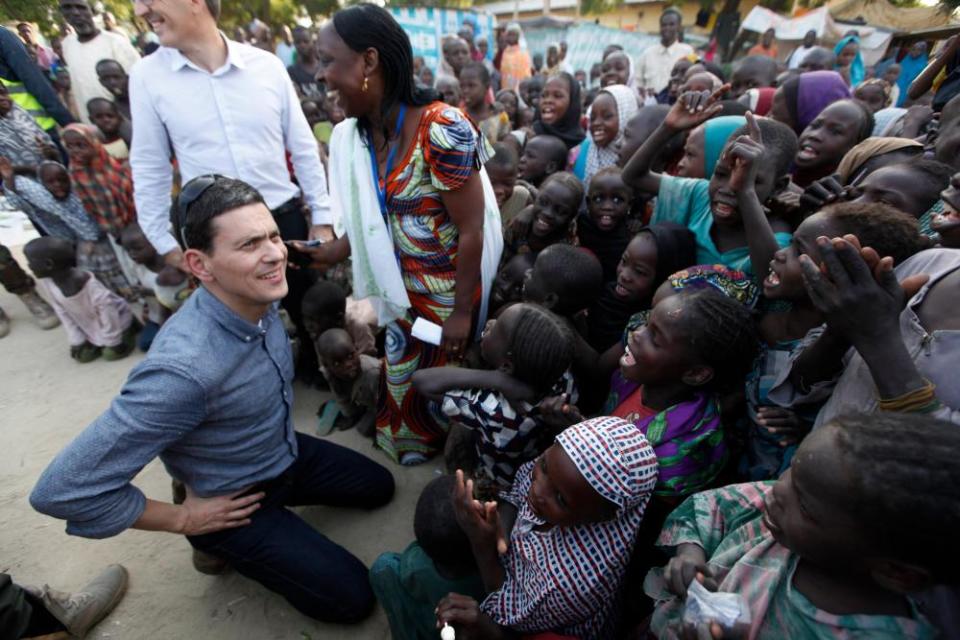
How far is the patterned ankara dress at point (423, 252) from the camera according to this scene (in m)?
1.88

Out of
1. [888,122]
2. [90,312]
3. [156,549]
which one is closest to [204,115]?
[156,549]

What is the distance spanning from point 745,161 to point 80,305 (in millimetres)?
5009

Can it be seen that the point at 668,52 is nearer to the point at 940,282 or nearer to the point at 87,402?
the point at 940,282

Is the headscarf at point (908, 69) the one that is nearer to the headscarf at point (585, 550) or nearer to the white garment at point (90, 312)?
A: the headscarf at point (585, 550)

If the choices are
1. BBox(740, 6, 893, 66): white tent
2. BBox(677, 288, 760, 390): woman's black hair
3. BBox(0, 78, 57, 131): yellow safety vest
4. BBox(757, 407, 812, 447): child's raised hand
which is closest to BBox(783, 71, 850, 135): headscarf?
BBox(677, 288, 760, 390): woman's black hair

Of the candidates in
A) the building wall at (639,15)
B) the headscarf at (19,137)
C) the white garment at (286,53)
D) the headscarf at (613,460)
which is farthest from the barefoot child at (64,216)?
the building wall at (639,15)

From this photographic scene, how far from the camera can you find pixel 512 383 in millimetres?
1790

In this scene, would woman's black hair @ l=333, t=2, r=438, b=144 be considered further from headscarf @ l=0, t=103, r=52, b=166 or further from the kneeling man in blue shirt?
headscarf @ l=0, t=103, r=52, b=166

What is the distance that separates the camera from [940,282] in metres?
1.12

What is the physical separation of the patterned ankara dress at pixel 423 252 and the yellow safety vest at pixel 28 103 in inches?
172

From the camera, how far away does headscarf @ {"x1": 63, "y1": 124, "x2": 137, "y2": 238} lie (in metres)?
3.77

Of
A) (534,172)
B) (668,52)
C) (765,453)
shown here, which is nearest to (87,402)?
(534,172)

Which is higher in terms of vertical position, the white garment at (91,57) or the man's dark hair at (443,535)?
the white garment at (91,57)

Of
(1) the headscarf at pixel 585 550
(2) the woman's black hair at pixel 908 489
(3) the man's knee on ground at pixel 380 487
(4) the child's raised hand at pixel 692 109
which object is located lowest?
(3) the man's knee on ground at pixel 380 487
